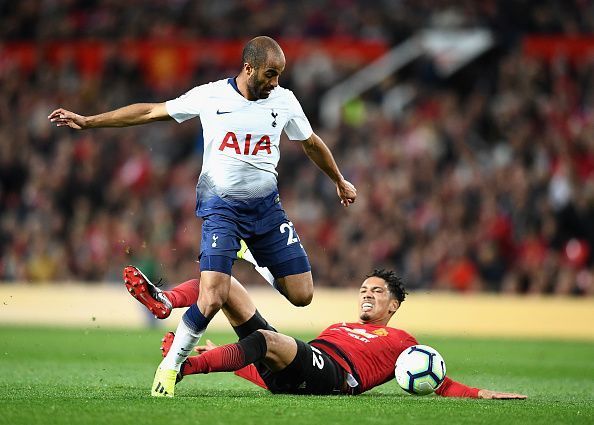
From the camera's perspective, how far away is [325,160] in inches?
352

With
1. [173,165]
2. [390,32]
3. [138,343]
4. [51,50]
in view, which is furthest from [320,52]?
[138,343]

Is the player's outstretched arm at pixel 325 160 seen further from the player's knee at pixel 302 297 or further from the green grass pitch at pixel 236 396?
the green grass pitch at pixel 236 396

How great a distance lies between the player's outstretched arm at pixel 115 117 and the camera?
26.2 feet

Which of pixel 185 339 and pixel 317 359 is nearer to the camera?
pixel 185 339

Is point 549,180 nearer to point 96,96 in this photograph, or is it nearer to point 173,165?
point 173,165

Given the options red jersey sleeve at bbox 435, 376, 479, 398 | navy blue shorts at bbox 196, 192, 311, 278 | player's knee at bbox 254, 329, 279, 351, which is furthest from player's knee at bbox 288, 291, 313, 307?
red jersey sleeve at bbox 435, 376, 479, 398

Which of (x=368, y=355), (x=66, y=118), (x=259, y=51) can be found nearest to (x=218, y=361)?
(x=368, y=355)

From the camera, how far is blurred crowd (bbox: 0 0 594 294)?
1825cm

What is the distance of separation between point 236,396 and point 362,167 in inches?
466

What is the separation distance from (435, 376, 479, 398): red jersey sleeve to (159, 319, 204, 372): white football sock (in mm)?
1964

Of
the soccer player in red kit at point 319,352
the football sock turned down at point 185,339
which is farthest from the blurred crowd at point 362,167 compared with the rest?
the football sock turned down at point 185,339

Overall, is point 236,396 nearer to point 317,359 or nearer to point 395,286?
point 317,359

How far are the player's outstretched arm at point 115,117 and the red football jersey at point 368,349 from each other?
2120 mm

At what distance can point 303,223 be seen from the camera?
64.0 ft
